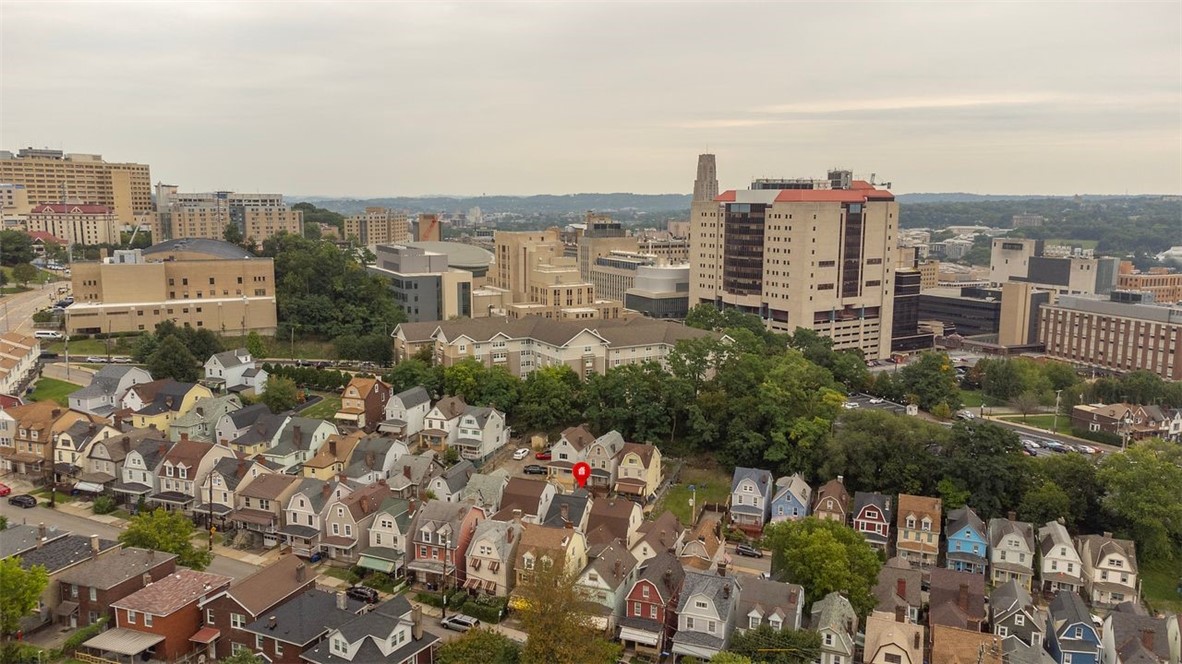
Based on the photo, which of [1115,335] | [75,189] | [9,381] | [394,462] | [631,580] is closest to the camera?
[631,580]

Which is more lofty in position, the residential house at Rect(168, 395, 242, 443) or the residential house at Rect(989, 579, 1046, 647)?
the residential house at Rect(168, 395, 242, 443)

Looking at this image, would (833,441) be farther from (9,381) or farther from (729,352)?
(9,381)

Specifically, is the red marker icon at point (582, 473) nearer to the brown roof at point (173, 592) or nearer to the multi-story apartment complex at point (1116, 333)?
the brown roof at point (173, 592)

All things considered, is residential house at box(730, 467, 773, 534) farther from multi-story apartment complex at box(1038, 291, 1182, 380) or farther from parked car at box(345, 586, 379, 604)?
multi-story apartment complex at box(1038, 291, 1182, 380)

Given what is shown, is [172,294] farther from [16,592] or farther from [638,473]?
[16,592]

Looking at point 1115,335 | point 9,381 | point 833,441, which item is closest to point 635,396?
point 833,441

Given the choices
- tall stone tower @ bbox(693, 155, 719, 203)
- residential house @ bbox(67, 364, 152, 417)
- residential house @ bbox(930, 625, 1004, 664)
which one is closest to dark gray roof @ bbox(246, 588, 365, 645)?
residential house @ bbox(930, 625, 1004, 664)
